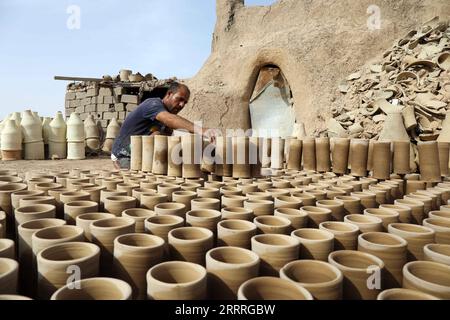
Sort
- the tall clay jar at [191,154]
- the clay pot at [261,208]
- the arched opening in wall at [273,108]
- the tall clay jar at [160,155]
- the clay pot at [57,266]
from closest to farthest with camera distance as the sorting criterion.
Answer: the clay pot at [57,266]
the clay pot at [261,208]
the tall clay jar at [191,154]
the tall clay jar at [160,155]
the arched opening in wall at [273,108]

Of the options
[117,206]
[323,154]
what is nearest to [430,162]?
[323,154]

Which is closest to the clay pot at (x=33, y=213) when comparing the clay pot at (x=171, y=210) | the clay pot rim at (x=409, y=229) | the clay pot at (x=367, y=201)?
the clay pot at (x=171, y=210)

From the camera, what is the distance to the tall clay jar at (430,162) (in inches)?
108

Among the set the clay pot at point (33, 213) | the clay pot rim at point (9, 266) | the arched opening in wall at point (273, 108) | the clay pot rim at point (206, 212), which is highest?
the arched opening in wall at point (273, 108)

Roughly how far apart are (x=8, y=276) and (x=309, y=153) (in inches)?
112

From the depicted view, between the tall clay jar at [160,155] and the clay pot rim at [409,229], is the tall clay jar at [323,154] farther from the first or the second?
the clay pot rim at [409,229]

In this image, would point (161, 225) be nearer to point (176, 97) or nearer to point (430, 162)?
point (176, 97)

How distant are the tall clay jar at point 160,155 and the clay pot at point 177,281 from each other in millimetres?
1727

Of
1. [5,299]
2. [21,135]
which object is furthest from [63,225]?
[21,135]

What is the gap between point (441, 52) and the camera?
6281mm

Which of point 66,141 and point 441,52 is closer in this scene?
point 441,52

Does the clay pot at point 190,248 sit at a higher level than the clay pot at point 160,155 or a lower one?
lower

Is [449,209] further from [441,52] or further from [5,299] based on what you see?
[441,52]
